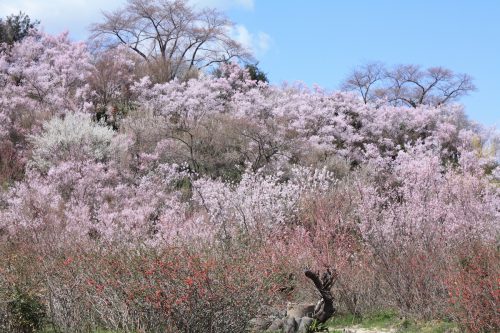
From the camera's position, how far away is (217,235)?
51.8 feet

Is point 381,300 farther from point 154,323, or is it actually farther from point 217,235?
point 154,323

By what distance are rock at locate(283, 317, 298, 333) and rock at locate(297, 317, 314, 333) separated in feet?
0.31

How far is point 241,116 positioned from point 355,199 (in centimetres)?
1013

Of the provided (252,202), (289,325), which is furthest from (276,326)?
(252,202)

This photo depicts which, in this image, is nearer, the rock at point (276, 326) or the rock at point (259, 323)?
the rock at point (259, 323)

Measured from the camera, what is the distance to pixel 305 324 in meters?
11.1

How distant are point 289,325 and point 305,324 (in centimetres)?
39

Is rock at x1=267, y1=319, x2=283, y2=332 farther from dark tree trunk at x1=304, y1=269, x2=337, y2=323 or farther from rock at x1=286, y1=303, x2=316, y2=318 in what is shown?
dark tree trunk at x1=304, y1=269, x2=337, y2=323

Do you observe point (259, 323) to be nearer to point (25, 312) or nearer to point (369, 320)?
point (25, 312)

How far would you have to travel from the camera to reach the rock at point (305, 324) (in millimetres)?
11047

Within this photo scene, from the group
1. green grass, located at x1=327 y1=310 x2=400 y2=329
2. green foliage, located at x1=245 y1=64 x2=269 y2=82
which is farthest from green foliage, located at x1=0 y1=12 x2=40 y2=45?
→ green grass, located at x1=327 y1=310 x2=400 y2=329

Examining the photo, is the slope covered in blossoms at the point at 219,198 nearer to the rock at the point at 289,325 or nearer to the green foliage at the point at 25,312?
the green foliage at the point at 25,312

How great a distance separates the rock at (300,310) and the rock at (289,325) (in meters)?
0.97

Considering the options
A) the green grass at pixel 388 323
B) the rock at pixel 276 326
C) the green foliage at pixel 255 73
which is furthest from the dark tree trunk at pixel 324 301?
the green foliage at pixel 255 73
